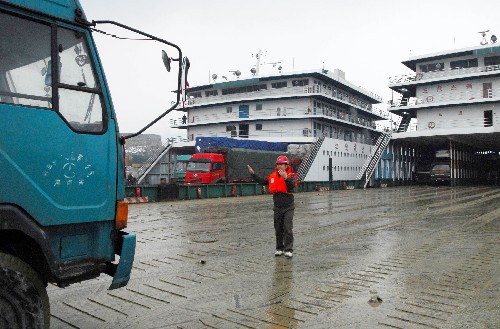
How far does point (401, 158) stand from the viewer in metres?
46.1

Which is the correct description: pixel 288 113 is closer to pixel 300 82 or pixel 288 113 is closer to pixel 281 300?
pixel 300 82

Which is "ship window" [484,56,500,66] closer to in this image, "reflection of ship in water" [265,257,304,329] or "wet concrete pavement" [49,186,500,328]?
"wet concrete pavement" [49,186,500,328]

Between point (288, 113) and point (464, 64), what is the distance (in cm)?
1833

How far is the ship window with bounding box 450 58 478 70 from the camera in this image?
3988 cm

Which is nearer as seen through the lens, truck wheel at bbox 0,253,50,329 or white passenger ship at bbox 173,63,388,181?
truck wheel at bbox 0,253,50,329

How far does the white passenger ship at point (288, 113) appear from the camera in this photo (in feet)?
145

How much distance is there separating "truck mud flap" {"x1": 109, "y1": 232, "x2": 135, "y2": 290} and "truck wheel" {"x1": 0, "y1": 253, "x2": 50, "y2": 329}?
67 centimetres

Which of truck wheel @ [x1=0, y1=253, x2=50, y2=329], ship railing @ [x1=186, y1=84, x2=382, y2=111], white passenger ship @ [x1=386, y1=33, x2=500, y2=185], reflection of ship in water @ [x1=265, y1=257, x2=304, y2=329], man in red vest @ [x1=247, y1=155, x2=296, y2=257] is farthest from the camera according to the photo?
ship railing @ [x1=186, y1=84, x2=382, y2=111]

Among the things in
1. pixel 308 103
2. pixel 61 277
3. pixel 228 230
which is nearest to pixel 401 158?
pixel 308 103

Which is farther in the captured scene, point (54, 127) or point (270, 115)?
point (270, 115)

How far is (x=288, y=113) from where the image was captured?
153 ft

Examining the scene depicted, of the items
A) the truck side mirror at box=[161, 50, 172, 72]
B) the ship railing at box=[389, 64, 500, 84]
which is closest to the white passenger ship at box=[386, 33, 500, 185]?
the ship railing at box=[389, 64, 500, 84]

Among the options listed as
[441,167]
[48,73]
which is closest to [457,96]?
[441,167]

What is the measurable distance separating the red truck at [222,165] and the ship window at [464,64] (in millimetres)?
22342
